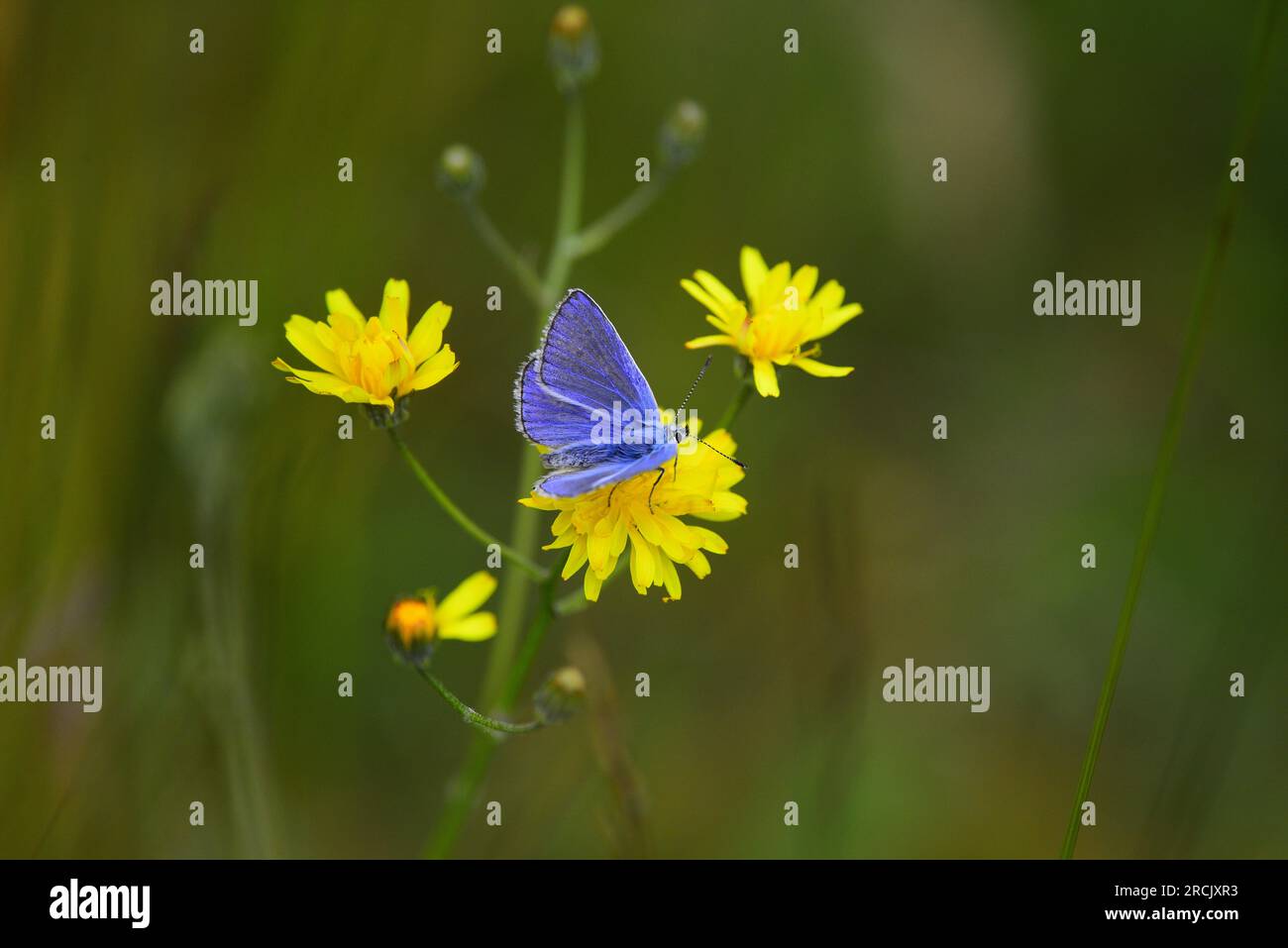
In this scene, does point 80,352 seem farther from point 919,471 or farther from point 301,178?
point 919,471

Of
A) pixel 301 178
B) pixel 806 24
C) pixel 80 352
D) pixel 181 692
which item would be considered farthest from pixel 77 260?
pixel 806 24

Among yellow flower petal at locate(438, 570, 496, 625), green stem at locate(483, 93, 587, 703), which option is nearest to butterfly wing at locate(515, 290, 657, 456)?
yellow flower petal at locate(438, 570, 496, 625)

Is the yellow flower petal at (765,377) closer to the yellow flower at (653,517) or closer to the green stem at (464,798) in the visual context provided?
the yellow flower at (653,517)

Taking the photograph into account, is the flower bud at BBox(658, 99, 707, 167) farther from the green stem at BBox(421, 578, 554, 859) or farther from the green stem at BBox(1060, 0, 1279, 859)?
the green stem at BBox(421, 578, 554, 859)

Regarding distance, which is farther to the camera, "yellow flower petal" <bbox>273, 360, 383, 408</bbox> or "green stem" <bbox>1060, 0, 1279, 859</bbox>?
"yellow flower petal" <bbox>273, 360, 383, 408</bbox>

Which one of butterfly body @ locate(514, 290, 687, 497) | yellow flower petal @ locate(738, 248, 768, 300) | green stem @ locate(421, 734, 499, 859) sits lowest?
green stem @ locate(421, 734, 499, 859)
